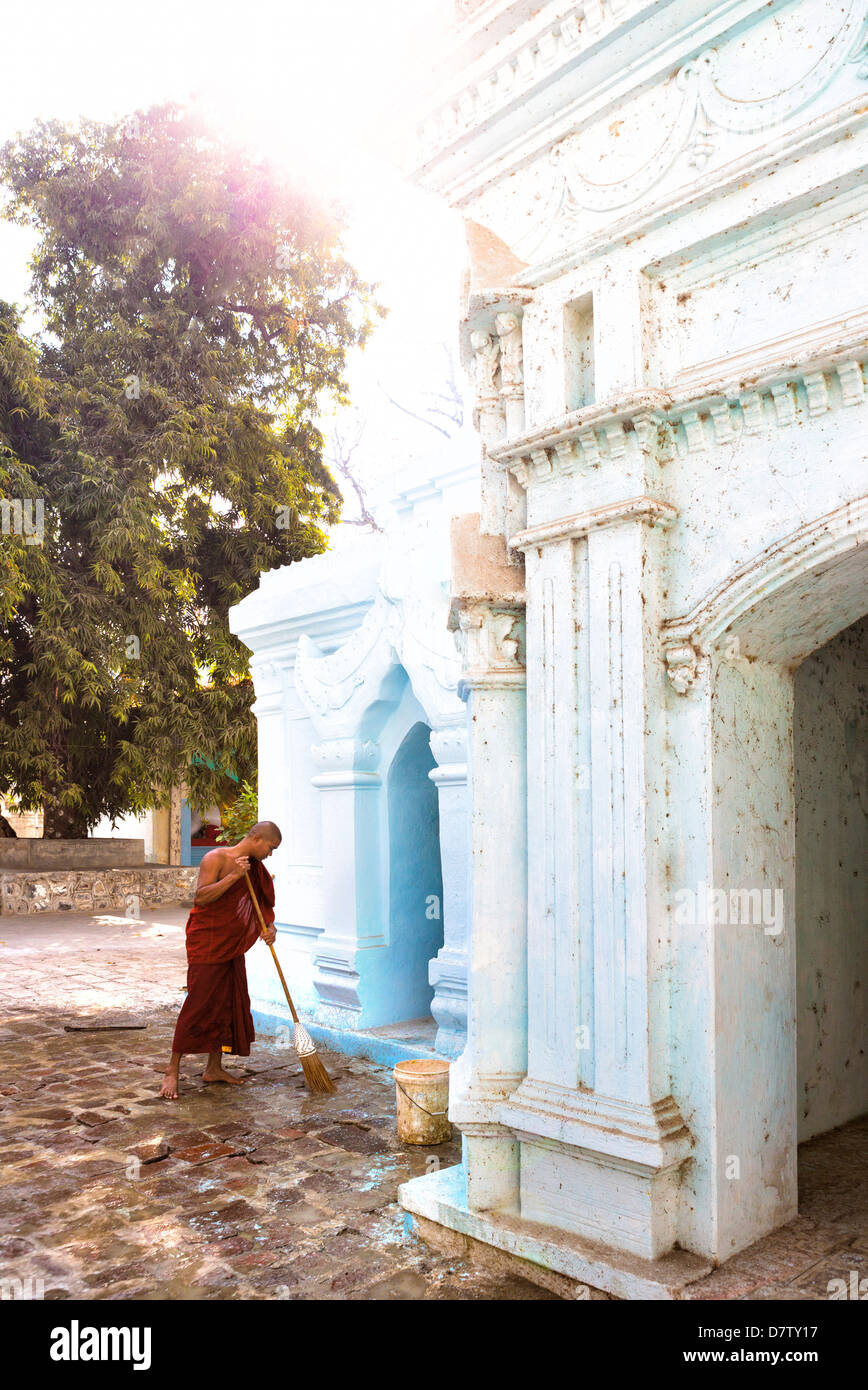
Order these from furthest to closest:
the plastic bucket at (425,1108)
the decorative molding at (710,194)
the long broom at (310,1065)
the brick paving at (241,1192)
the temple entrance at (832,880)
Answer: the long broom at (310,1065), the plastic bucket at (425,1108), the temple entrance at (832,880), the brick paving at (241,1192), the decorative molding at (710,194)

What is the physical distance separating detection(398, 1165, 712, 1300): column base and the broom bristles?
1.85 m

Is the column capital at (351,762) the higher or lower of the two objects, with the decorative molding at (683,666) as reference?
lower

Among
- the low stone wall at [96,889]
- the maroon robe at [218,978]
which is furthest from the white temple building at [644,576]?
the low stone wall at [96,889]

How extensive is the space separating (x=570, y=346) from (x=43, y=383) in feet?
45.3

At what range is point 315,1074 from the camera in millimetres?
5895

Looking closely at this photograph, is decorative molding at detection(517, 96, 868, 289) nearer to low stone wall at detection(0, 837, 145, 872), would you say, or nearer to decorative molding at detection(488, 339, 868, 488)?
decorative molding at detection(488, 339, 868, 488)

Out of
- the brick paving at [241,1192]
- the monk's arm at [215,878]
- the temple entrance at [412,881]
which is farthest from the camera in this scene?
the temple entrance at [412,881]

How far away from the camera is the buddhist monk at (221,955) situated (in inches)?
235

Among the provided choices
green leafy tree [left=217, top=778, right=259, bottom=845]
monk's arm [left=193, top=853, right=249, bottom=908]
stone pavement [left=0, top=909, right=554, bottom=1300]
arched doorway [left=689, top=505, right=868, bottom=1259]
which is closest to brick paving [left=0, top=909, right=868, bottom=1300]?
stone pavement [left=0, top=909, right=554, bottom=1300]

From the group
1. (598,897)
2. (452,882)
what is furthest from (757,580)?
(452,882)

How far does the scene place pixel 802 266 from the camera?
3.31m

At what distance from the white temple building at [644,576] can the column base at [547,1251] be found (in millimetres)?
13

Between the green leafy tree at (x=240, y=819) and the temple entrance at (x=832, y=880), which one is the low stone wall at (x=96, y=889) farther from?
the temple entrance at (x=832, y=880)

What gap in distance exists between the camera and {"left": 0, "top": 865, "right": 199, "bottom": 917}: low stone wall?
50.6 ft
